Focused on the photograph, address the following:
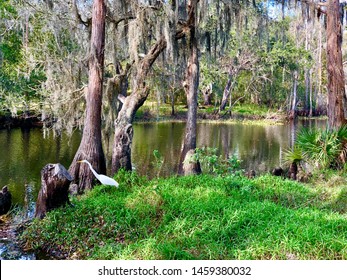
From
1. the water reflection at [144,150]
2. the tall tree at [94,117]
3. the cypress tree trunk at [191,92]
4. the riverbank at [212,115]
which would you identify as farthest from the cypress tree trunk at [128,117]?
the riverbank at [212,115]

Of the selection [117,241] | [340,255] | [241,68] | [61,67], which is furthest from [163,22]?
[241,68]

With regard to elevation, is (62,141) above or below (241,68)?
below

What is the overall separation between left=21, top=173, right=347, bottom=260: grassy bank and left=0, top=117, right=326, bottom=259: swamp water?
756mm

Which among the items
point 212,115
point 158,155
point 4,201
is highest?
point 212,115

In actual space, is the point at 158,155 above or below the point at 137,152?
above

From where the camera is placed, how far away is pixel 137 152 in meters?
15.1

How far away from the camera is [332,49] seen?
382 inches

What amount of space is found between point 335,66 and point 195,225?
6.84 metres

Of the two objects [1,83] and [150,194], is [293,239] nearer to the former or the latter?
[150,194]

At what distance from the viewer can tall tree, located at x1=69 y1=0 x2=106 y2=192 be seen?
8.06m

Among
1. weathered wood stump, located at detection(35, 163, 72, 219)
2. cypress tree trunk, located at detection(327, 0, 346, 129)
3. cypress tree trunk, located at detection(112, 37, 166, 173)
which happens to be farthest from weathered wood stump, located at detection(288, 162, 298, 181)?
weathered wood stump, located at detection(35, 163, 72, 219)

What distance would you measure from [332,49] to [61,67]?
7851mm

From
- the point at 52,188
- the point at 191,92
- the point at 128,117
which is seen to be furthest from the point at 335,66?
the point at 52,188

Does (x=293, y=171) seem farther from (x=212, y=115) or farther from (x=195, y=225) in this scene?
(x=212, y=115)
